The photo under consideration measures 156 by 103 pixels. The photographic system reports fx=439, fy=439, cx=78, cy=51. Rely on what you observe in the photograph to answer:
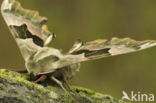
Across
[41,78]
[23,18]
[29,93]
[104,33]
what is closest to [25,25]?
[23,18]

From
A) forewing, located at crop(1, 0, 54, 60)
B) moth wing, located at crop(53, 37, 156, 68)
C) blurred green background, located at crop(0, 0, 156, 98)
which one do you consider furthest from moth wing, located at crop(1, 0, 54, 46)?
blurred green background, located at crop(0, 0, 156, 98)

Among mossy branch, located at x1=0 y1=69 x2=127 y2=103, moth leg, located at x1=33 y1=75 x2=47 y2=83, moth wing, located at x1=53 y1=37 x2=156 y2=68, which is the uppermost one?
moth wing, located at x1=53 y1=37 x2=156 y2=68

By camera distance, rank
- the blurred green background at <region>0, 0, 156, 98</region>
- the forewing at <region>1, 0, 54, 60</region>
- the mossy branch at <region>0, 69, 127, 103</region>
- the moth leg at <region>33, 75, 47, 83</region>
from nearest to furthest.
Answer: the mossy branch at <region>0, 69, 127, 103</region>, the moth leg at <region>33, 75, 47, 83</region>, the forewing at <region>1, 0, 54, 60</region>, the blurred green background at <region>0, 0, 156, 98</region>

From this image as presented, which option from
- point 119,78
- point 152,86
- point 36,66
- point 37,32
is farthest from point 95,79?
point 36,66

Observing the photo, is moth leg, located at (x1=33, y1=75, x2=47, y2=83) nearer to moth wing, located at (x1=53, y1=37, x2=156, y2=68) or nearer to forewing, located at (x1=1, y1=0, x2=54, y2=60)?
moth wing, located at (x1=53, y1=37, x2=156, y2=68)

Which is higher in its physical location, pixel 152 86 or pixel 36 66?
pixel 36 66

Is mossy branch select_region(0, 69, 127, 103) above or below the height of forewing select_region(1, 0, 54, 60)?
below

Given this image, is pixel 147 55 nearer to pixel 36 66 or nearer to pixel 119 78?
pixel 119 78
